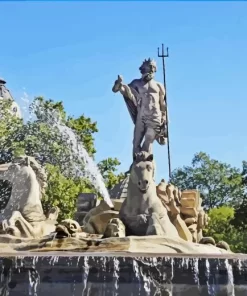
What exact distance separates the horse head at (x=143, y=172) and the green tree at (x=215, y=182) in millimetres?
43191

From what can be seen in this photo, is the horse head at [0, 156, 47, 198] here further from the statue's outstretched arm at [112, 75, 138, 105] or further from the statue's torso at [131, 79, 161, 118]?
the statue's torso at [131, 79, 161, 118]

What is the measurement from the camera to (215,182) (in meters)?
56.3

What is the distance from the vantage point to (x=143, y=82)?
16.0 metres

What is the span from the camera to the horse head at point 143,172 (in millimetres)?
12172

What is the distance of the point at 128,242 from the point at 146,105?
5957 millimetres

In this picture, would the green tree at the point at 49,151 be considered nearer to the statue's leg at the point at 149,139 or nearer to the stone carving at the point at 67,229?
the statue's leg at the point at 149,139

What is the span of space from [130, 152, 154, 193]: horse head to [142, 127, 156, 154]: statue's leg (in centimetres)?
366

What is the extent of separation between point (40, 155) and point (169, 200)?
18506 mm

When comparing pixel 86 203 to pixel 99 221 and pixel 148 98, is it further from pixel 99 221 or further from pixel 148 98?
pixel 148 98

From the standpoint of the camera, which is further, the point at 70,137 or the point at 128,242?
the point at 70,137

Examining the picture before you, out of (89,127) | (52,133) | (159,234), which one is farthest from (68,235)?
(89,127)

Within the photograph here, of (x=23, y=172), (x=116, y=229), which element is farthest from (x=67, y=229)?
(x=23, y=172)

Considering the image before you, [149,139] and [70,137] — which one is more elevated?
[70,137]

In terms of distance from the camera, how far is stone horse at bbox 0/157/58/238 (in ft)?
41.7
